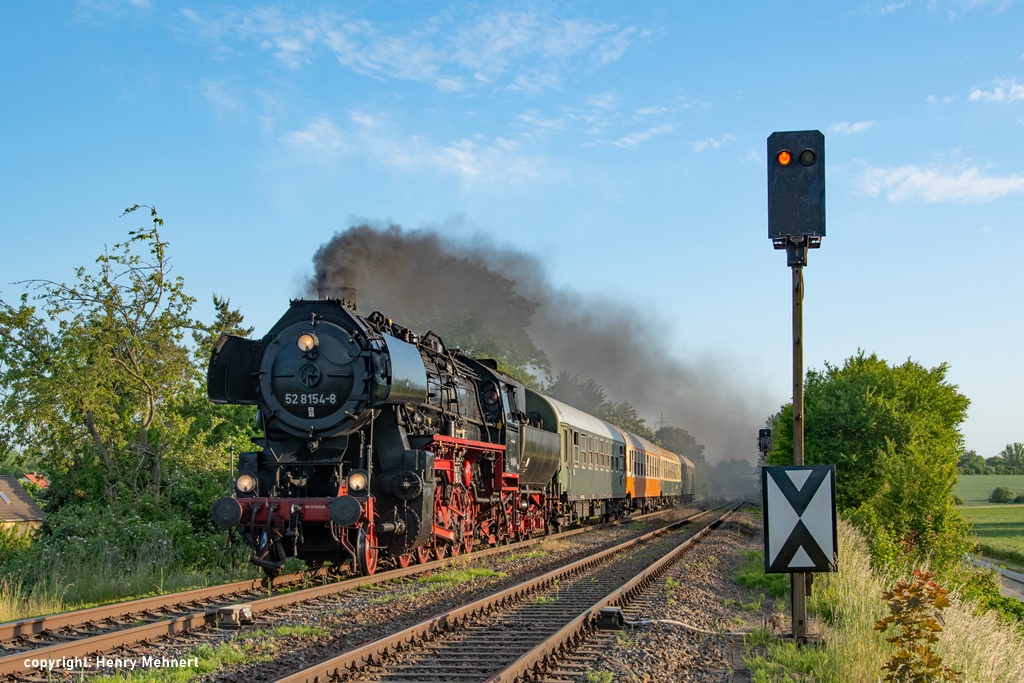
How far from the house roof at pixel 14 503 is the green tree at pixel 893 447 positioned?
115 feet

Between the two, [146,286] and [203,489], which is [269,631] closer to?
[203,489]

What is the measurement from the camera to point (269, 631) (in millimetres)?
8555

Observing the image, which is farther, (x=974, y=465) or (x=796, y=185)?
(x=974, y=465)

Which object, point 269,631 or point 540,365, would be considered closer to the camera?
point 269,631

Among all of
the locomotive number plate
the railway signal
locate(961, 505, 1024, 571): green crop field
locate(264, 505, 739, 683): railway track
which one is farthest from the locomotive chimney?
locate(961, 505, 1024, 571): green crop field

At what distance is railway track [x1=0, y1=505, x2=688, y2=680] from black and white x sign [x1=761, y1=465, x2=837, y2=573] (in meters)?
5.21

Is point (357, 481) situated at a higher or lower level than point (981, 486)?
higher

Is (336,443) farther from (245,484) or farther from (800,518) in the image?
(800,518)

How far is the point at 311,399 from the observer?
12719 mm

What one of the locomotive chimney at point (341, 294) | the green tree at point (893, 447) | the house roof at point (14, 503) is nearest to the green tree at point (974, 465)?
the green tree at point (893, 447)

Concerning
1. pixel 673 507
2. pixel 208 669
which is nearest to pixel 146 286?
pixel 208 669

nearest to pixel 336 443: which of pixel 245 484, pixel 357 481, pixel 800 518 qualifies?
pixel 357 481

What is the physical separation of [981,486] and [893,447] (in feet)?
260

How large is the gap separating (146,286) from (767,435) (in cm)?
2257
